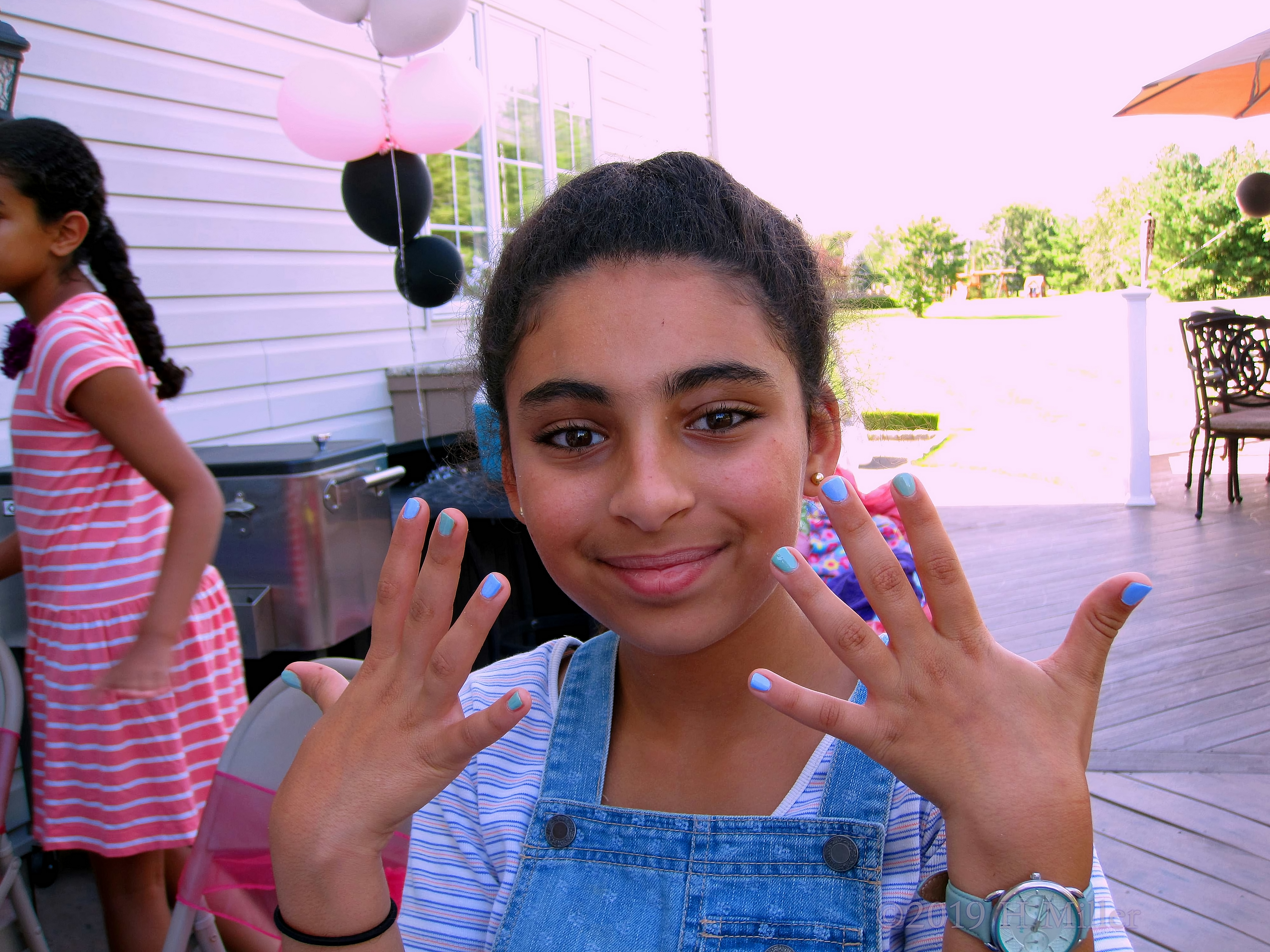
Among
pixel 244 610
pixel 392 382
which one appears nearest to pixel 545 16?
pixel 392 382

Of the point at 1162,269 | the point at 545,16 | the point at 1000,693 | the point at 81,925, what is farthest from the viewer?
the point at 1162,269

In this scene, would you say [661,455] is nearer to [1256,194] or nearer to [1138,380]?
[1138,380]

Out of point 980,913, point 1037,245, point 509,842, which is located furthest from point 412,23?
point 1037,245

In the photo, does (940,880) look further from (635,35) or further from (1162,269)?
(1162,269)

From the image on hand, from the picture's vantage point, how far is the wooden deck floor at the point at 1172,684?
7.70 feet

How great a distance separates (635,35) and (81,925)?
24.6 feet

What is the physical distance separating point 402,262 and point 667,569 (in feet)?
11.8

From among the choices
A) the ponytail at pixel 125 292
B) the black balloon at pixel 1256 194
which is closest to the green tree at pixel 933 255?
the black balloon at pixel 1256 194

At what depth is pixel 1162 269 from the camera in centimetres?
1598

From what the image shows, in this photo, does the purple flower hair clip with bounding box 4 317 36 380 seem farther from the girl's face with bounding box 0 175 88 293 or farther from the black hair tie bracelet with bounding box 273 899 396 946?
the black hair tie bracelet with bounding box 273 899 396 946

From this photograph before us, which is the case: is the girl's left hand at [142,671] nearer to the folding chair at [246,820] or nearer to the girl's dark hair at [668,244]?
the folding chair at [246,820]

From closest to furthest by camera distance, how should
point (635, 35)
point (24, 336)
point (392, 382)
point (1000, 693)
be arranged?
point (1000, 693) < point (24, 336) < point (392, 382) < point (635, 35)

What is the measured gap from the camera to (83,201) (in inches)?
78.2

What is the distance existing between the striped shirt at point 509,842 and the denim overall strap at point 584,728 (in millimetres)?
27
